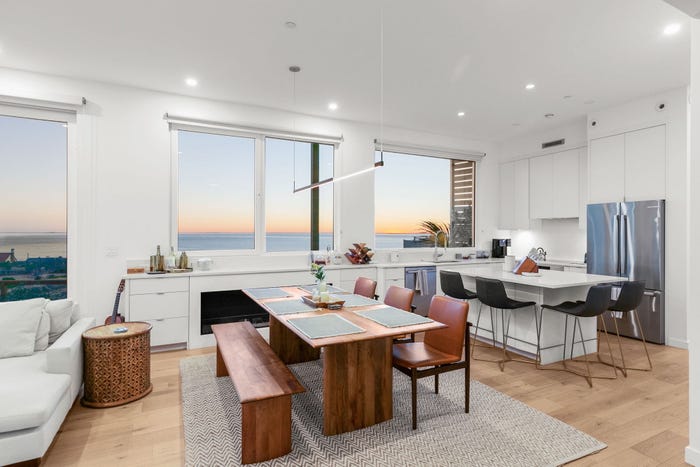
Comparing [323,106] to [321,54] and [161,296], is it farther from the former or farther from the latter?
[161,296]

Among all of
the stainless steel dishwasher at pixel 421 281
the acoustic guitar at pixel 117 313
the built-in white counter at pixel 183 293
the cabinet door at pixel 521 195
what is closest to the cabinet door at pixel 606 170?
the cabinet door at pixel 521 195

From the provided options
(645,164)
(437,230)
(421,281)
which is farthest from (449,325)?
(437,230)

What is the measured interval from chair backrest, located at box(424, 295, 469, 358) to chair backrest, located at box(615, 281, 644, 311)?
1865mm

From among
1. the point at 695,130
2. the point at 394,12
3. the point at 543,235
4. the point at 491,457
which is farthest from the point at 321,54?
the point at 543,235

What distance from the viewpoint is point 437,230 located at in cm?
700

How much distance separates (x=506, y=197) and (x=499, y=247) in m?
0.94

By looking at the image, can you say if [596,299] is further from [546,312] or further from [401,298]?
[401,298]

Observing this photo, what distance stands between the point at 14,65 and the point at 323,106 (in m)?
3.32

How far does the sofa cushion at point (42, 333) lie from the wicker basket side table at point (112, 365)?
313 millimetres

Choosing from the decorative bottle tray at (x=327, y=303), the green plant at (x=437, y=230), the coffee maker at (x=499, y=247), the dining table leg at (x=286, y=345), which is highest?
the green plant at (x=437, y=230)

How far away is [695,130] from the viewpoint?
2299mm

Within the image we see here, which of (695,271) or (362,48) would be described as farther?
(362,48)

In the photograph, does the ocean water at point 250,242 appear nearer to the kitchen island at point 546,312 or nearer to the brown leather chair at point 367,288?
the brown leather chair at point 367,288

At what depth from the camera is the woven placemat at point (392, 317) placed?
8.85 feet
